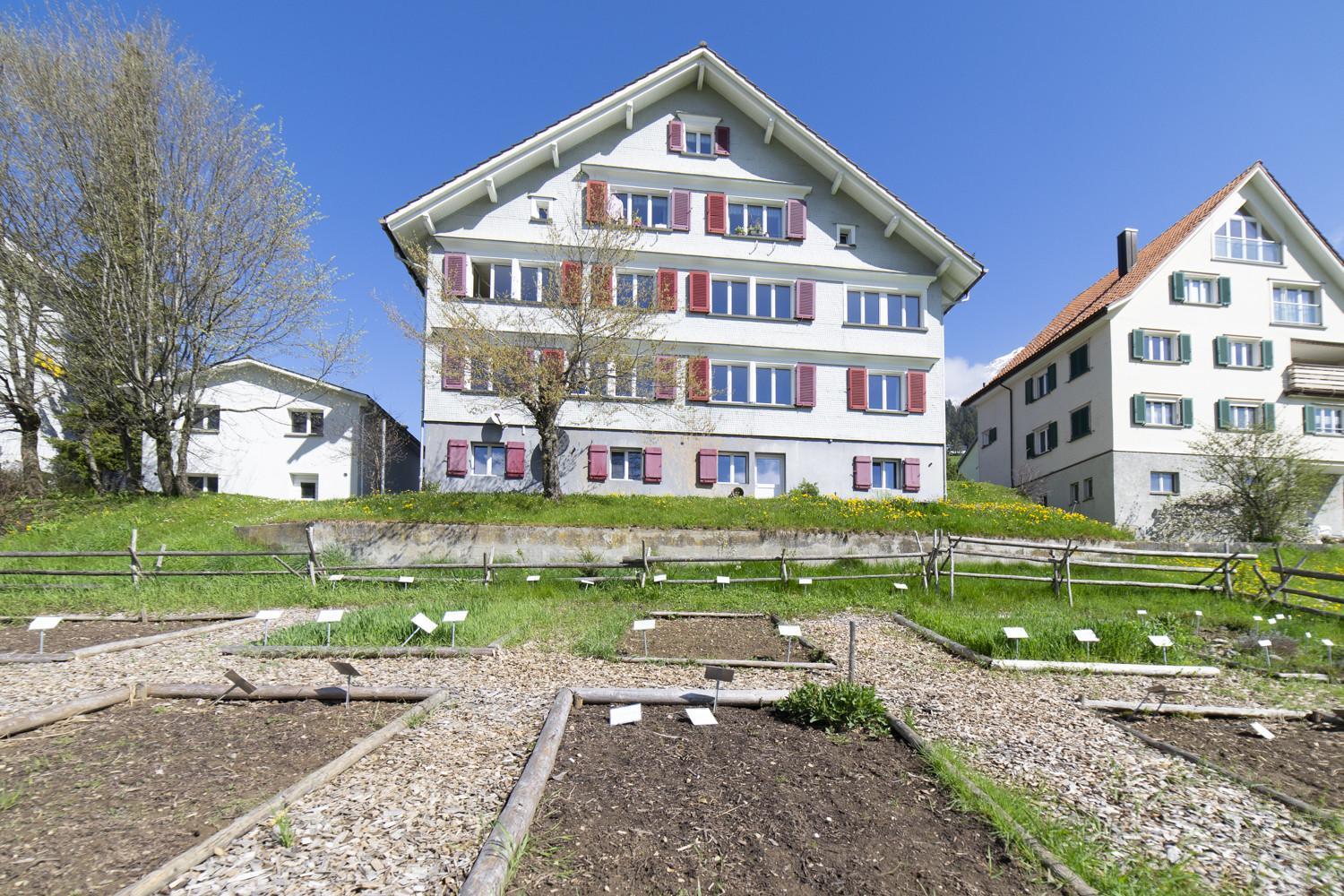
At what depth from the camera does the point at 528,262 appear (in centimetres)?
2206

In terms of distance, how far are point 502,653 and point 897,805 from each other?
531cm

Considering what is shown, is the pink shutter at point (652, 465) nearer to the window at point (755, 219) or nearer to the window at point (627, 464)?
the window at point (627, 464)

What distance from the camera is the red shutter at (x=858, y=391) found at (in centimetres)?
2297

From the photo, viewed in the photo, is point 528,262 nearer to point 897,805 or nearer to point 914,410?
point 914,410

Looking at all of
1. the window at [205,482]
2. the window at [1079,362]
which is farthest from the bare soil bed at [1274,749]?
the window at [205,482]

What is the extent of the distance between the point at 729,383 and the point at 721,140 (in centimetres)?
883

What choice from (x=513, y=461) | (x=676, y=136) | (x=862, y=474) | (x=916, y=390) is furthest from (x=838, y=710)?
(x=676, y=136)

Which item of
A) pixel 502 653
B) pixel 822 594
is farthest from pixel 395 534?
pixel 822 594

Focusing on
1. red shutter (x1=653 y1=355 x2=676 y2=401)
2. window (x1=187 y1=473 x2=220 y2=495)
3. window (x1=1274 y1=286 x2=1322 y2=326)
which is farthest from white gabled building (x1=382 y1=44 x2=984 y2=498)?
window (x1=1274 y1=286 x2=1322 y2=326)

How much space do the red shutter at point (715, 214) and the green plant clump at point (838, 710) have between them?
2001 cm

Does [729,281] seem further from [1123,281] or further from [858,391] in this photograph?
[1123,281]

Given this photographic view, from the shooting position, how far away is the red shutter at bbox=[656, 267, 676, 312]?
21.7 meters

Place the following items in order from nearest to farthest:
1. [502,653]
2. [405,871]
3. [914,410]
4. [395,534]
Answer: [405,871] < [502,653] < [395,534] < [914,410]

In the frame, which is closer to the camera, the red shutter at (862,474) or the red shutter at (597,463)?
the red shutter at (597,463)
